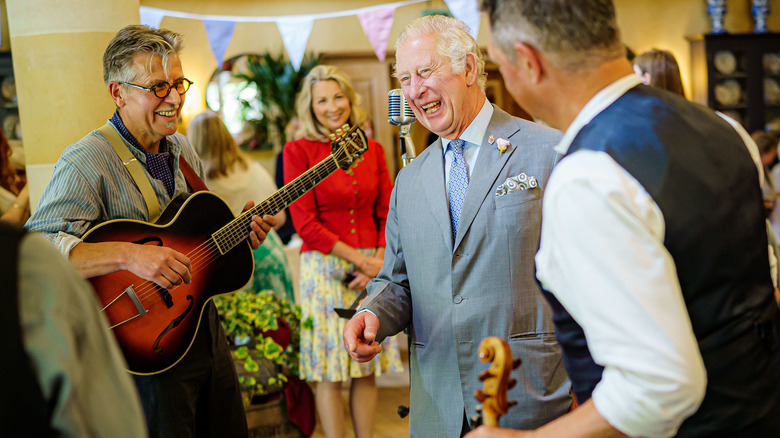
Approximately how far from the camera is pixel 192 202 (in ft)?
7.12

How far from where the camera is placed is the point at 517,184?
181cm

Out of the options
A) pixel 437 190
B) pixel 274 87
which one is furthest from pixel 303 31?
pixel 437 190

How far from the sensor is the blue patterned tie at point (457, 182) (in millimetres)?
1890

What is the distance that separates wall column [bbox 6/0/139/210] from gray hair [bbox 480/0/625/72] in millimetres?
2168

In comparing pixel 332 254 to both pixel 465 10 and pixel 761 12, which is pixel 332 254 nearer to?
pixel 465 10

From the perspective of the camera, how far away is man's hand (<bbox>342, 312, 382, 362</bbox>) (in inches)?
67.7

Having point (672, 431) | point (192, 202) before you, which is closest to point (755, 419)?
point (672, 431)

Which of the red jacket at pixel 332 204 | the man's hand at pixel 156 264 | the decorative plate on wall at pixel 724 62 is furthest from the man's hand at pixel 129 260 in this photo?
the decorative plate on wall at pixel 724 62

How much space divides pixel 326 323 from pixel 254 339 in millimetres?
375

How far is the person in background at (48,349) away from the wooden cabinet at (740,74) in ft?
30.0

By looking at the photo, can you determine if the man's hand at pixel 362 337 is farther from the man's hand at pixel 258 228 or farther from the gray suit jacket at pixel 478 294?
the man's hand at pixel 258 228

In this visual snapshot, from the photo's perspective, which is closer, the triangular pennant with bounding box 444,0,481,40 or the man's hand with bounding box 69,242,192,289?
the man's hand with bounding box 69,242,192,289

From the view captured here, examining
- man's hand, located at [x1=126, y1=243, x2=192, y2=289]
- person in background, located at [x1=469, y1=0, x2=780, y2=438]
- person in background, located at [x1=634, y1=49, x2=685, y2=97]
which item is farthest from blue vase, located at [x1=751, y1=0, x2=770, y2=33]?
person in background, located at [x1=469, y1=0, x2=780, y2=438]

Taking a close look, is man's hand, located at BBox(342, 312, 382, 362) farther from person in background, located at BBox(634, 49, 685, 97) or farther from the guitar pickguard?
person in background, located at BBox(634, 49, 685, 97)
